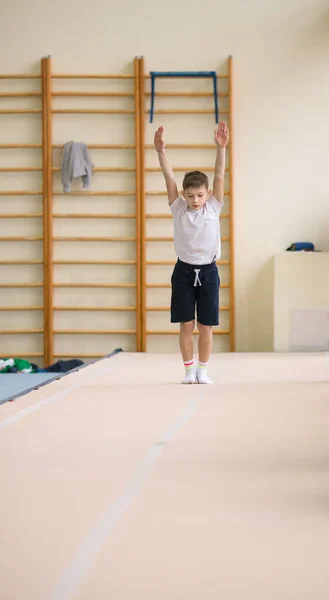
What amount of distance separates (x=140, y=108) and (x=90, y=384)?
2779 millimetres

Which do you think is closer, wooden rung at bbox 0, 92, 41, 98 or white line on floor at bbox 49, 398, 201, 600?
white line on floor at bbox 49, 398, 201, 600

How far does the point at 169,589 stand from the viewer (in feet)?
3.90

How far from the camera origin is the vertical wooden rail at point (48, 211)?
5.98 m

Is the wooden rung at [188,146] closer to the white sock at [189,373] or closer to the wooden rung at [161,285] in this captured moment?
the wooden rung at [161,285]

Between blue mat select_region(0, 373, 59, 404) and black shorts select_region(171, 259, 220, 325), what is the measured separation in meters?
0.74

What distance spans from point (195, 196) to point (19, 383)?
133cm

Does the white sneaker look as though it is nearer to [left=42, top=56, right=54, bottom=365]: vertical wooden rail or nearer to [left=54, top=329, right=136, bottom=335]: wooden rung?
[left=54, top=329, right=136, bottom=335]: wooden rung

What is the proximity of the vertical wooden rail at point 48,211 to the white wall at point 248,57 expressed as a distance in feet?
0.86

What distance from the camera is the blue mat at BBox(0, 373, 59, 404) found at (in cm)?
359

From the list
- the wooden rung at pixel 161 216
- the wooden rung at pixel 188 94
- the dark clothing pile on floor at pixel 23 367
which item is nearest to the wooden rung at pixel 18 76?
the wooden rung at pixel 188 94

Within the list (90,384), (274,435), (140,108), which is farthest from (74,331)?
(274,435)

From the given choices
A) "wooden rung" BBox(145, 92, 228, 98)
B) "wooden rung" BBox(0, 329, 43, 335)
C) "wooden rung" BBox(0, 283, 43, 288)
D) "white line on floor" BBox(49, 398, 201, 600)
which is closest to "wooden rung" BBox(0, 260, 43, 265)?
"wooden rung" BBox(0, 283, 43, 288)

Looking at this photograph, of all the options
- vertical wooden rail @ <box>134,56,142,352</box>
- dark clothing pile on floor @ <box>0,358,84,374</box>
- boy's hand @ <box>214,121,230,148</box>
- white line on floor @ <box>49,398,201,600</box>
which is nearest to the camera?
white line on floor @ <box>49,398,201,600</box>

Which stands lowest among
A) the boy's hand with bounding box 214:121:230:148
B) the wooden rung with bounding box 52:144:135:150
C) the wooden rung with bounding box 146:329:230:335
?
the wooden rung with bounding box 146:329:230:335
